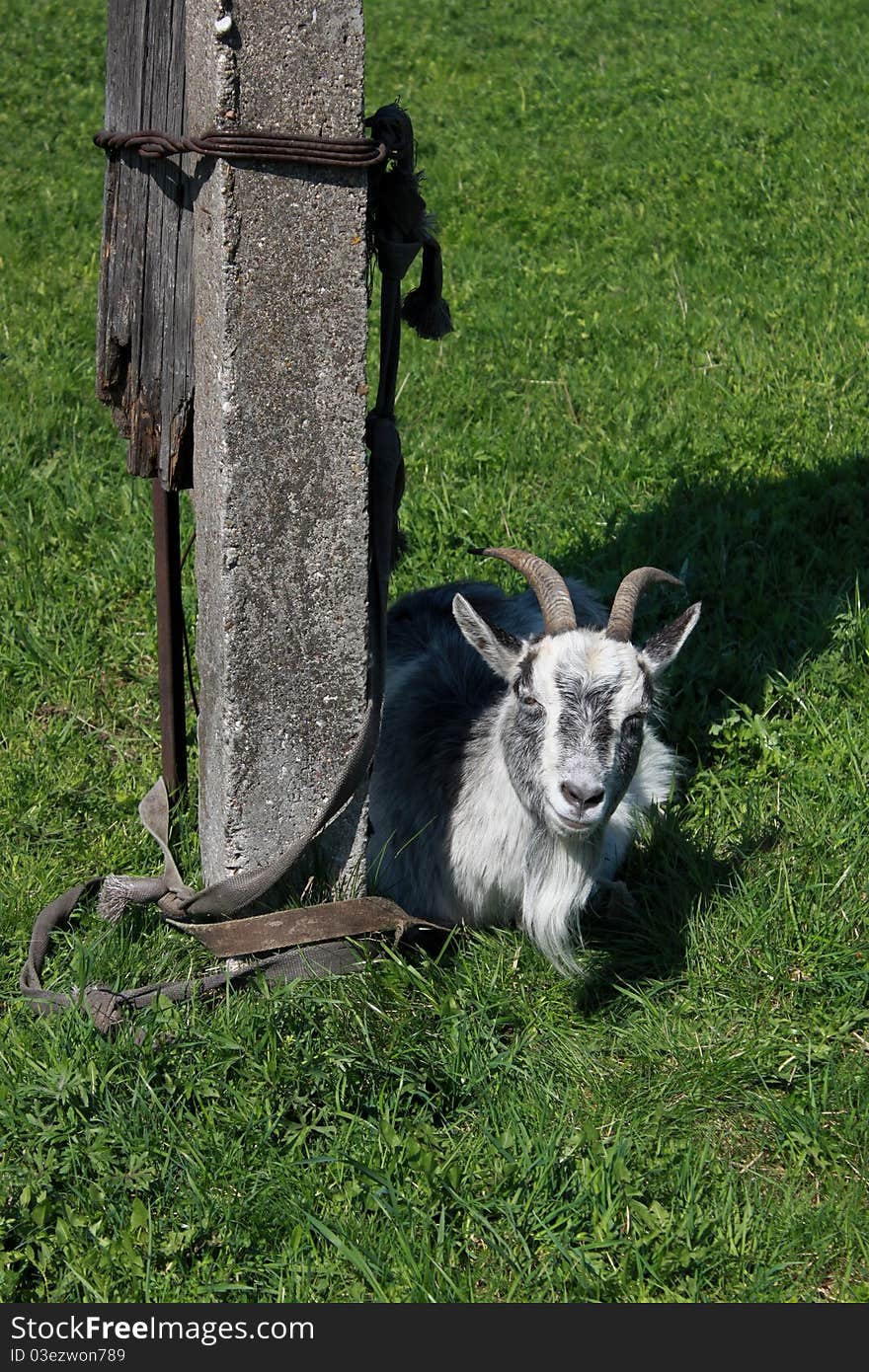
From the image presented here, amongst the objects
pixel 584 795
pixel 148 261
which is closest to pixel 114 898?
pixel 584 795

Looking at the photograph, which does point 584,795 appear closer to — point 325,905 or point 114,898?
point 325,905

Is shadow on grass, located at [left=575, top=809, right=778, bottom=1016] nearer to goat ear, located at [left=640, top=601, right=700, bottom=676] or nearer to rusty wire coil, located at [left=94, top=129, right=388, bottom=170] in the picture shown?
goat ear, located at [left=640, top=601, right=700, bottom=676]

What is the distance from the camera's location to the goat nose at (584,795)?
11.9 feet

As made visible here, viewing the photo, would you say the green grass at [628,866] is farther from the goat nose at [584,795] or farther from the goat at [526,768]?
the goat nose at [584,795]

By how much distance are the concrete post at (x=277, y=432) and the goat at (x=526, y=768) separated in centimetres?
52

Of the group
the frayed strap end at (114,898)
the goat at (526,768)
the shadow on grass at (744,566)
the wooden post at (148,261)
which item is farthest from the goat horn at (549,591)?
the frayed strap end at (114,898)

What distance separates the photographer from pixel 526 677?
4.00m

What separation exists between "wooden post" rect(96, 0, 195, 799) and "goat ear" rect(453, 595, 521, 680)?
87 cm

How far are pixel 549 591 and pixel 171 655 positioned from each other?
1.22m

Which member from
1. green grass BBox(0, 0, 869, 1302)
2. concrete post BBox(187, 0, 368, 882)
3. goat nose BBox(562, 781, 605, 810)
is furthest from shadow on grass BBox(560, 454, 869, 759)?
concrete post BBox(187, 0, 368, 882)

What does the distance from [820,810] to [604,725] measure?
1.10 meters

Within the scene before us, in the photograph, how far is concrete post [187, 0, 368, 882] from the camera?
10.4 feet

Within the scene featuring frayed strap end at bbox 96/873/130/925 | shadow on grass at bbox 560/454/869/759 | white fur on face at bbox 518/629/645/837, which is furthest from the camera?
shadow on grass at bbox 560/454/869/759

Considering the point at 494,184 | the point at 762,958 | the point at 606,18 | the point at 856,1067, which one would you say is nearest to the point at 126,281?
the point at 762,958
